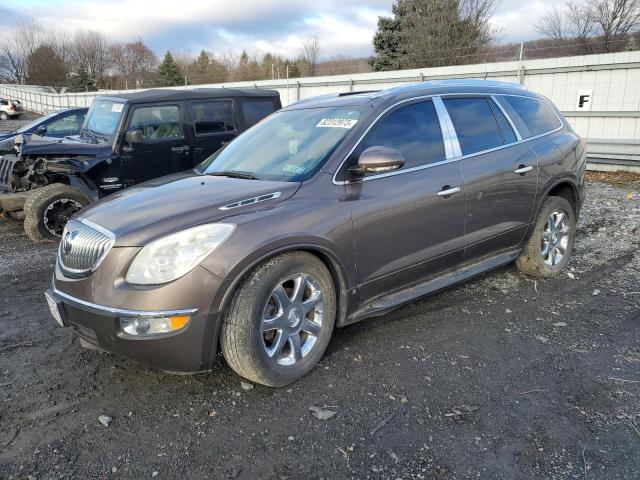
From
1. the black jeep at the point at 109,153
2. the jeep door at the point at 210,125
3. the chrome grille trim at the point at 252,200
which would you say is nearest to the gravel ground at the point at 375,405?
the chrome grille trim at the point at 252,200

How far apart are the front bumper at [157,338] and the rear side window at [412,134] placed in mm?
1622

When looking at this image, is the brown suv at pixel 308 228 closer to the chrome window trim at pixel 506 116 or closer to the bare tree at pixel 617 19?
the chrome window trim at pixel 506 116

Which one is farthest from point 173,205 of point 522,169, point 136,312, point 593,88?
point 593,88

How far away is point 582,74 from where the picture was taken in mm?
12945

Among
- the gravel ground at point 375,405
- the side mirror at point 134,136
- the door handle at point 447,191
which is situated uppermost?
the side mirror at point 134,136

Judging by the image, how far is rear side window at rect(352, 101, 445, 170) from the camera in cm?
351

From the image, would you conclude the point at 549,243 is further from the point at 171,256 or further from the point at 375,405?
the point at 171,256

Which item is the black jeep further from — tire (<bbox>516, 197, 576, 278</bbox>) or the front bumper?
tire (<bbox>516, 197, 576, 278</bbox>)

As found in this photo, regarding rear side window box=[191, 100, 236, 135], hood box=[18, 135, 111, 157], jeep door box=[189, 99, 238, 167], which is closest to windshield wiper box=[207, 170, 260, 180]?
hood box=[18, 135, 111, 157]

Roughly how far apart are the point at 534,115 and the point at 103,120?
19.4 ft

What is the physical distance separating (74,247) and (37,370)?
Result: 94 centimetres

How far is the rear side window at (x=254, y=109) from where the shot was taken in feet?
25.9

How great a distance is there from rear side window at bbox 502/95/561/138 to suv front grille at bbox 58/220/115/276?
3.62 meters

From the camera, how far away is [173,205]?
117 inches
